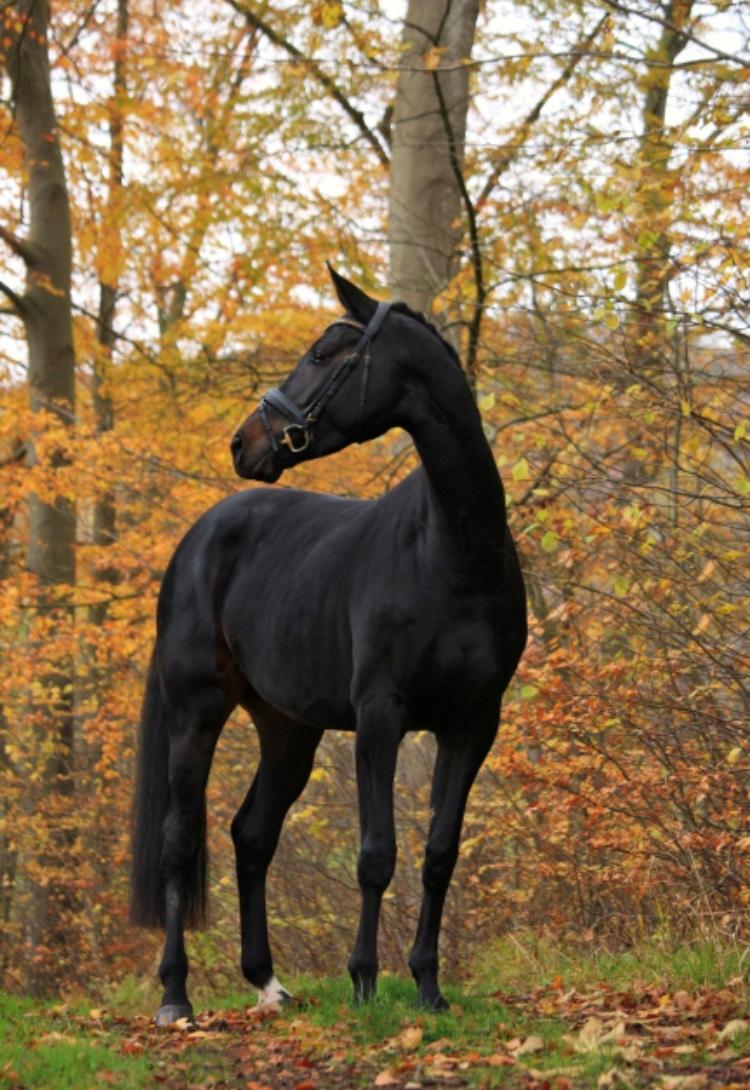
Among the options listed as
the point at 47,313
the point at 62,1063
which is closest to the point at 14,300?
the point at 47,313

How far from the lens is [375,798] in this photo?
5.39 metres

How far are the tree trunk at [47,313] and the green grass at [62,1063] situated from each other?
9534mm

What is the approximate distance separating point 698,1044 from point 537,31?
570 cm

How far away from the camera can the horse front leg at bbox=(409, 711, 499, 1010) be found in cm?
559

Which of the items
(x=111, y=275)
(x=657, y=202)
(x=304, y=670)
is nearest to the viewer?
(x=304, y=670)

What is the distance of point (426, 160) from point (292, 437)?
6637 millimetres

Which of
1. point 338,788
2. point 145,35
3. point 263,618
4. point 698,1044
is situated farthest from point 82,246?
point 698,1044

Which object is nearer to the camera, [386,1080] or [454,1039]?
[386,1080]

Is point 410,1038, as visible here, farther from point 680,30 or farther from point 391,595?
point 680,30

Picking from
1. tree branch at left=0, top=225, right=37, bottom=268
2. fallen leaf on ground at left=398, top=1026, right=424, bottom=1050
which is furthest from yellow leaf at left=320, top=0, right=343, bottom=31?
tree branch at left=0, top=225, right=37, bottom=268

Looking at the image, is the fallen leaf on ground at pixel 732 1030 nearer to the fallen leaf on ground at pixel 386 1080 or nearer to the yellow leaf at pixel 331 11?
the fallen leaf on ground at pixel 386 1080

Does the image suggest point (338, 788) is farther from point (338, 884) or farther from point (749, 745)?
point (749, 745)

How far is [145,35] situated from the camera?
18547 millimetres

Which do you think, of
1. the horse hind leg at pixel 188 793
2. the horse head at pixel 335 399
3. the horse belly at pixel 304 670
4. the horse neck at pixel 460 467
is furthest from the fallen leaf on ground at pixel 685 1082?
the horse hind leg at pixel 188 793
